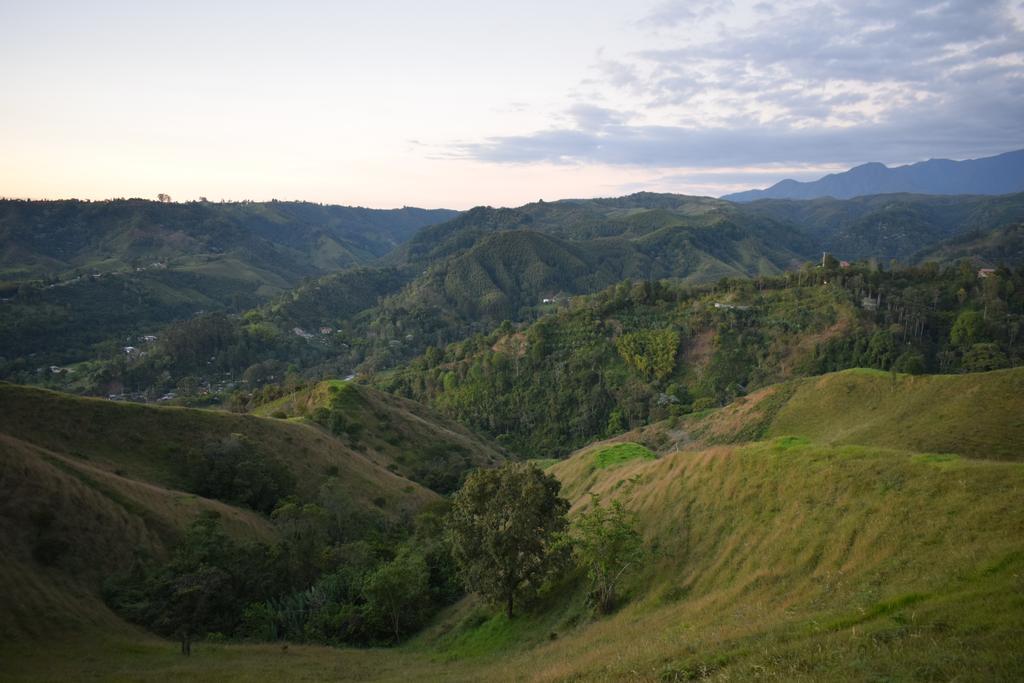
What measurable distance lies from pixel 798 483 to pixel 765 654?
15.1 metres

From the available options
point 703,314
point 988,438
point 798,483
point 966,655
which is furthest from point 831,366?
point 966,655

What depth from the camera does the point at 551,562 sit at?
105ft

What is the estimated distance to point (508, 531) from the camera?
32.1 meters

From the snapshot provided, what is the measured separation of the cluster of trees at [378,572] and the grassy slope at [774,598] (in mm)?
2230

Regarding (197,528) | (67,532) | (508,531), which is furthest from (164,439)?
(508,531)

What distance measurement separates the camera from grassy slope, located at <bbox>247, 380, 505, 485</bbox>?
302 ft

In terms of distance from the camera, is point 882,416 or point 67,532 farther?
point 882,416

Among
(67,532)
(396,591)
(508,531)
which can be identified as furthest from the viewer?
(396,591)

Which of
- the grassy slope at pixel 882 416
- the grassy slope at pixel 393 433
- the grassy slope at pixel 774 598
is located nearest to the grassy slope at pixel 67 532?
the grassy slope at pixel 774 598

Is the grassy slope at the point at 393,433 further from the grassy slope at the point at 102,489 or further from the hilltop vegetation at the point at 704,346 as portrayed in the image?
the hilltop vegetation at the point at 704,346

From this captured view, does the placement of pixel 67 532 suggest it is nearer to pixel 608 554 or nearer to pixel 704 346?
pixel 608 554

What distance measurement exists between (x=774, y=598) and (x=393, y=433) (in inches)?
3295

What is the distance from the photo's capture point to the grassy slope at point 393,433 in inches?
3620

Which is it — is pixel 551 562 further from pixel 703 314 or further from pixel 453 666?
pixel 703 314
